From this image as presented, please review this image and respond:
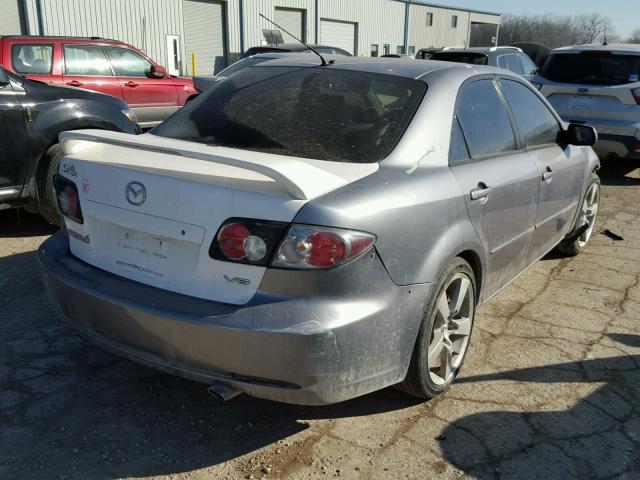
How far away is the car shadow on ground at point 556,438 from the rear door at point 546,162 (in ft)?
3.67

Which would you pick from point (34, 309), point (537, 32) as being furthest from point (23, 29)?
point (537, 32)

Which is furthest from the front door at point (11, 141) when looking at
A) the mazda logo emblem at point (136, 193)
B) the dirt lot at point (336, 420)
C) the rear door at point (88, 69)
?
the rear door at point (88, 69)

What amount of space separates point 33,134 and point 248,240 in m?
3.75

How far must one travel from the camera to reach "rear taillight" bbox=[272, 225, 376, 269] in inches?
88.4

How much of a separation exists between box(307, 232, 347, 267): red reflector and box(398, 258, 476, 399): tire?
0.60 metres

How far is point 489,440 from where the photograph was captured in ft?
9.02

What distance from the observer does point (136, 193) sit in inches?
98.3

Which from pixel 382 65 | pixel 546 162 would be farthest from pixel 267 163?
pixel 546 162

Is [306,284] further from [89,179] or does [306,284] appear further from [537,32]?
[537,32]

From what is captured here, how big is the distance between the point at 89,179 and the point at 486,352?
237 cm

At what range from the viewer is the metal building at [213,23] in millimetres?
19812

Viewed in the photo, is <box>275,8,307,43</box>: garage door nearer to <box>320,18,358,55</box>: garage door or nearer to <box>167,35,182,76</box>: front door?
<box>320,18,358,55</box>: garage door

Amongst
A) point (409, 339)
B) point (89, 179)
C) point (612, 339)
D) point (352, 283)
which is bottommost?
point (612, 339)

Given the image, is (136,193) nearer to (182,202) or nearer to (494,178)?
A: (182,202)
